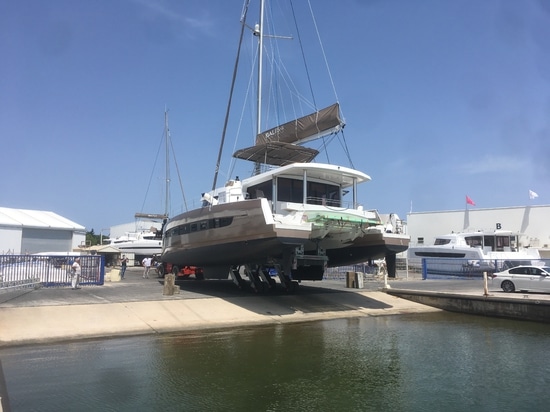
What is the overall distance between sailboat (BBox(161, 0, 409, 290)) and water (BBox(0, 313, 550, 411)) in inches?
124

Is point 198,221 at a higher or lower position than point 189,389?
higher

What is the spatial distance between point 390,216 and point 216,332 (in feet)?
28.1

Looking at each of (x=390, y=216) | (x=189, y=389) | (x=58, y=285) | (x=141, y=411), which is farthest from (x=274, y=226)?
(x=58, y=285)

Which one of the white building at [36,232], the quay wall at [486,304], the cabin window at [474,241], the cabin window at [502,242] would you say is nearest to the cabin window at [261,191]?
the quay wall at [486,304]

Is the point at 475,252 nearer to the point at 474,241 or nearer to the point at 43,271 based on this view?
the point at 474,241

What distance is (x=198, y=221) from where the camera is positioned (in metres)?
17.9

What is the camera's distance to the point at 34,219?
1887 inches

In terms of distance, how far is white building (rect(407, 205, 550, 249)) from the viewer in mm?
39250

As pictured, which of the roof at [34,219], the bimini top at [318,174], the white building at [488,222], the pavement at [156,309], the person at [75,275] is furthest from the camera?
the roof at [34,219]

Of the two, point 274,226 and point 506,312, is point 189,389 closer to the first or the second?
point 274,226

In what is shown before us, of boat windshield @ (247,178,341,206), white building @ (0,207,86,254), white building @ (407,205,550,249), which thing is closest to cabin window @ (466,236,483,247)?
white building @ (407,205,550,249)

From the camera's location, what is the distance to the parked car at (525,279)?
61.6 feet

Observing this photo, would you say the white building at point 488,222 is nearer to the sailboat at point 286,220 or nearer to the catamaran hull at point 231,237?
the sailboat at point 286,220

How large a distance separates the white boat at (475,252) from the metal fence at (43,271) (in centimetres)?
2107
